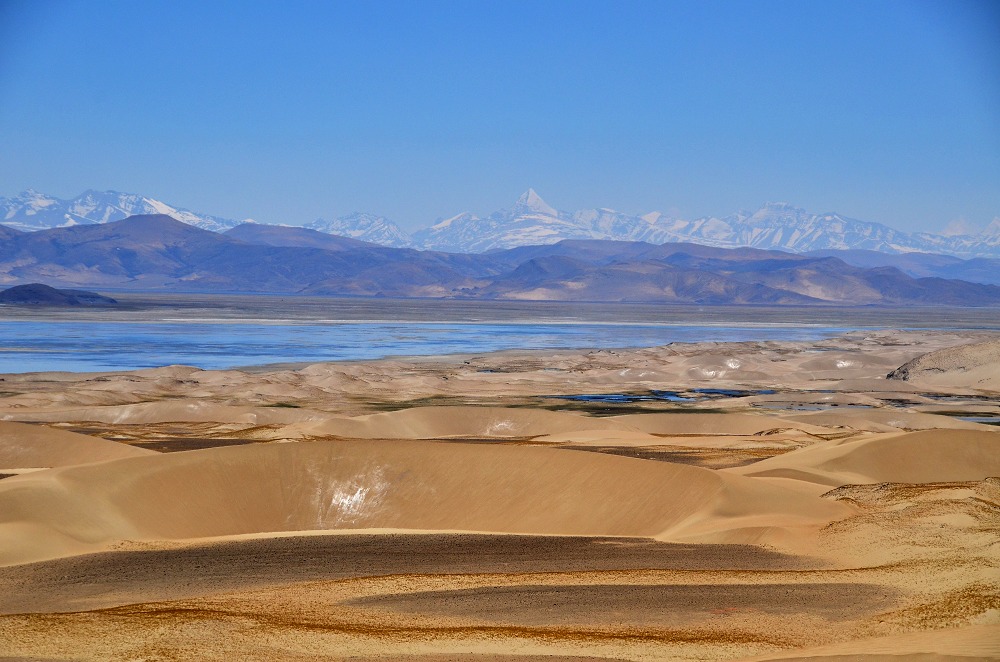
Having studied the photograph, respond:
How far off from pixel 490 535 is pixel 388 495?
5.02 metres

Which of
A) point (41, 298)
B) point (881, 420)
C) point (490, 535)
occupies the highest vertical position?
point (41, 298)

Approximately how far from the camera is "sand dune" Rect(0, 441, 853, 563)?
19203 mm

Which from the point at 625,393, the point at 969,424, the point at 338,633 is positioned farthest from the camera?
the point at 625,393

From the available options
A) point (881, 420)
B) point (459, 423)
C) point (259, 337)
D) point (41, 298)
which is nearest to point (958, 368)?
point (881, 420)

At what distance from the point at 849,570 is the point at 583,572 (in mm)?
3715

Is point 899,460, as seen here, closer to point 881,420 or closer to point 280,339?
point 881,420

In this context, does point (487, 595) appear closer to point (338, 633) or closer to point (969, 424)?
point (338, 633)

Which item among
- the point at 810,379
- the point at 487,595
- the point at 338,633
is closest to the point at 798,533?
the point at 487,595

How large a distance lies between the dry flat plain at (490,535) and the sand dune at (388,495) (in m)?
0.05

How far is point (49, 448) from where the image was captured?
27312 mm

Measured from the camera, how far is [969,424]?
118ft

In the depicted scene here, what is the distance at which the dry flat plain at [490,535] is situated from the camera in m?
11.5

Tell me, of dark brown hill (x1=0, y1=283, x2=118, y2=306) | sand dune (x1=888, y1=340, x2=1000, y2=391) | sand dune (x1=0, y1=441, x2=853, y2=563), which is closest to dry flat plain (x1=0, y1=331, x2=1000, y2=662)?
sand dune (x1=0, y1=441, x2=853, y2=563)

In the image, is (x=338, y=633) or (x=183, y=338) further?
(x=183, y=338)
